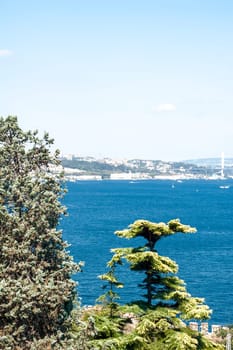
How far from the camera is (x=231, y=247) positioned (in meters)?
69.4

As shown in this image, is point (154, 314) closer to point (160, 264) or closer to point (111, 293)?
point (160, 264)

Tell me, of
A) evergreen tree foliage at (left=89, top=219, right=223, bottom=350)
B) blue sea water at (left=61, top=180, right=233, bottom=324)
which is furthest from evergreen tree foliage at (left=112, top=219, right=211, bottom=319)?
blue sea water at (left=61, top=180, right=233, bottom=324)

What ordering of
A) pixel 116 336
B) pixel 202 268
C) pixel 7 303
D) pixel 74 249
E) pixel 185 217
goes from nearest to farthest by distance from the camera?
pixel 7 303 < pixel 116 336 < pixel 202 268 < pixel 74 249 < pixel 185 217

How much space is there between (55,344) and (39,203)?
2.87m

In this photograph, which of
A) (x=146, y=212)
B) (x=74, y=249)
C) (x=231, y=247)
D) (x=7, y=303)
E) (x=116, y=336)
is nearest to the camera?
(x=7, y=303)

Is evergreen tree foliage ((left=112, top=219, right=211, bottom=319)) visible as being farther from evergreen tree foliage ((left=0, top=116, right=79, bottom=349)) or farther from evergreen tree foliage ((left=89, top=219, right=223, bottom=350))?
evergreen tree foliage ((left=0, top=116, right=79, bottom=349))

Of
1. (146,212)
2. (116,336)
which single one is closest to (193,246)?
(146,212)

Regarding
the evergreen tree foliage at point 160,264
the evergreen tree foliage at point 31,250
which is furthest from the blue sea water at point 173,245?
the evergreen tree foliage at point 31,250

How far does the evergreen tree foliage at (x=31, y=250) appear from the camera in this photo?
35.6 feet

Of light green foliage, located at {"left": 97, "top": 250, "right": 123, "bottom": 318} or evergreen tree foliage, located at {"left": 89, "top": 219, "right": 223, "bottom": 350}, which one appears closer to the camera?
evergreen tree foliage, located at {"left": 89, "top": 219, "right": 223, "bottom": 350}

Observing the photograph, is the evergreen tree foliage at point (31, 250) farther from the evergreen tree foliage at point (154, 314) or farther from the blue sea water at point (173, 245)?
the blue sea water at point (173, 245)

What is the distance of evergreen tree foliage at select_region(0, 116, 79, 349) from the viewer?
10.8m

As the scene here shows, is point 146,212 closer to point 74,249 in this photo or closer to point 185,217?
point 185,217

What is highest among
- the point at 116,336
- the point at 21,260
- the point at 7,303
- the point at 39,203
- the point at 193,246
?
the point at 39,203
